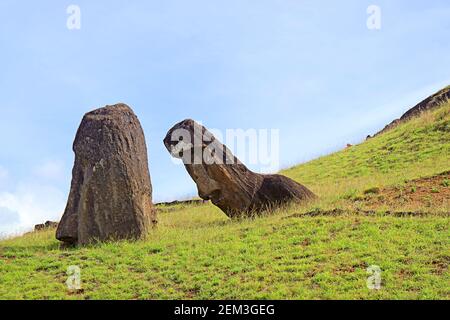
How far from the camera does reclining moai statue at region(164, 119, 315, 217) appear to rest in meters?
21.3

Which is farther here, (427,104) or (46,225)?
(427,104)

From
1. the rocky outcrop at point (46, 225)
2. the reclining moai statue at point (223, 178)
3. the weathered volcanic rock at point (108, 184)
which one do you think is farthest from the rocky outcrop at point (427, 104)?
the weathered volcanic rock at point (108, 184)

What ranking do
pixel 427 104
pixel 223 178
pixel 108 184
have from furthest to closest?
pixel 427 104 → pixel 223 178 → pixel 108 184

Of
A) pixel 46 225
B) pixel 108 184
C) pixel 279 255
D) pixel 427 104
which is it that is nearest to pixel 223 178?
pixel 108 184

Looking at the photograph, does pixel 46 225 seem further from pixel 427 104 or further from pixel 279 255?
pixel 427 104

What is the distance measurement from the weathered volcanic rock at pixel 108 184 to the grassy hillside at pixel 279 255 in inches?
26.5

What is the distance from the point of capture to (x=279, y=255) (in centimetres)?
1508

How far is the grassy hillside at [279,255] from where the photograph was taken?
12914 mm

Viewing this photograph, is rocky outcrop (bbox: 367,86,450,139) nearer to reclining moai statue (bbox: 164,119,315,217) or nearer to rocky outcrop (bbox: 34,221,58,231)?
reclining moai statue (bbox: 164,119,315,217)

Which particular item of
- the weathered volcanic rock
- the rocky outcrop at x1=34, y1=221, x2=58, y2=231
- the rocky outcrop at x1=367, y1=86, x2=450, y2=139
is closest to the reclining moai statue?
the weathered volcanic rock

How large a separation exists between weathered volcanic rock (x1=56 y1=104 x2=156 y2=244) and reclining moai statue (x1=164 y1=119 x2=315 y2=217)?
1863 millimetres

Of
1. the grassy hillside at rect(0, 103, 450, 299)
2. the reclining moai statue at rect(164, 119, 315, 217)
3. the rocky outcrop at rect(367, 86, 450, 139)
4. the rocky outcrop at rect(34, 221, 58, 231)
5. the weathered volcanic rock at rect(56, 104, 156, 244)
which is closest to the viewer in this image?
the grassy hillside at rect(0, 103, 450, 299)

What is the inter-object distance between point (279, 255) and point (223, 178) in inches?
269
